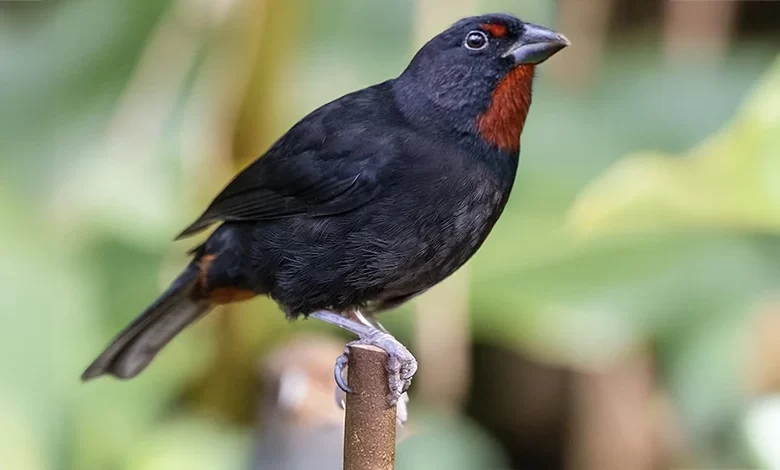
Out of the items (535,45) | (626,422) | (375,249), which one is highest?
(535,45)

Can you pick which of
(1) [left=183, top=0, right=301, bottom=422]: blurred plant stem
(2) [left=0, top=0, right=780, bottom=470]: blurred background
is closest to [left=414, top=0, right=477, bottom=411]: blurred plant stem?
(2) [left=0, top=0, right=780, bottom=470]: blurred background

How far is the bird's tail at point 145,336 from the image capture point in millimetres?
2279

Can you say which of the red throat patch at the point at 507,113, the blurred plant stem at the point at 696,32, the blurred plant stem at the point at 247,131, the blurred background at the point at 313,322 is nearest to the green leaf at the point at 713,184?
the blurred background at the point at 313,322

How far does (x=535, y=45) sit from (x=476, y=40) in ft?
0.39

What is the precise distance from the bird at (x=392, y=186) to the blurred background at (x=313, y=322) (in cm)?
60

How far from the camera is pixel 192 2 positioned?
312cm

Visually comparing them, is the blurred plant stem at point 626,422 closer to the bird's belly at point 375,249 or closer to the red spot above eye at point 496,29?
the bird's belly at point 375,249

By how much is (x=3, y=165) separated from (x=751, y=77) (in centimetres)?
240

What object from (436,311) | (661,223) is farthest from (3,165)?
(661,223)

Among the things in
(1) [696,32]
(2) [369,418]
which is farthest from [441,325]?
(1) [696,32]

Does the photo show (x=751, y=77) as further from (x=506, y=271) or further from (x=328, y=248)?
(x=328, y=248)

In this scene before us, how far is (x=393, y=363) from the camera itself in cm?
162

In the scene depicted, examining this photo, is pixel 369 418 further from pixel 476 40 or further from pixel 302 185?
pixel 476 40

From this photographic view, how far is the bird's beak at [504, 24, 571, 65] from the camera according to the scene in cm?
182
